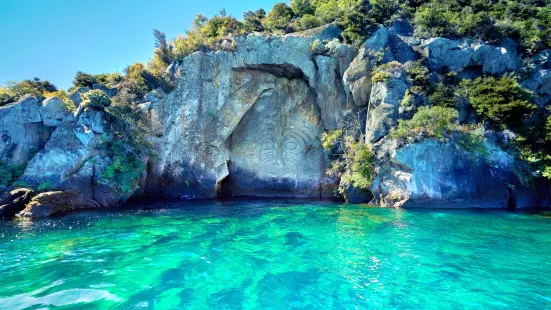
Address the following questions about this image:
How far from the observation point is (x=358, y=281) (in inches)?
239

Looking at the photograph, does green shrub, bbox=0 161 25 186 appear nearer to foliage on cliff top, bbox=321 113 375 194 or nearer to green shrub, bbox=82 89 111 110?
green shrub, bbox=82 89 111 110

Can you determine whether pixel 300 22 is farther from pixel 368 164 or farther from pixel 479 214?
pixel 479 214

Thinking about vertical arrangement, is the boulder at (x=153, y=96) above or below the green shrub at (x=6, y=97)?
above

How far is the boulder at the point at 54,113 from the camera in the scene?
51.3 feet

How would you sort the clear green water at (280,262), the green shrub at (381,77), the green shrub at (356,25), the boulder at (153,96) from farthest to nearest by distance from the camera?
the green shrub at (356,25) → the boulder at (153,96) → the green shrub at (381,77) → the clear green water at (280,262)

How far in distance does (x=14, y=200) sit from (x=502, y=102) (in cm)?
2405

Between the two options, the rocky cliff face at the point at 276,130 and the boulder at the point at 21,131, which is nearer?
the rocky cliff face at the point at 276,130

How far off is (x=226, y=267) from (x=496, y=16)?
1033 inches

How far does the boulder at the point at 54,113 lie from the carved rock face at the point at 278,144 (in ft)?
30.3

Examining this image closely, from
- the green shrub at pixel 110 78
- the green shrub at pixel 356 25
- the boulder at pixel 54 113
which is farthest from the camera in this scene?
the green shrub at pixel 110 78

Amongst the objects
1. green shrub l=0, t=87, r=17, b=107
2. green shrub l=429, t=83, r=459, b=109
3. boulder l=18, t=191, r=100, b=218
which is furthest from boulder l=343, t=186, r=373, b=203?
green shrub l=0, t=87, r=17, b=107

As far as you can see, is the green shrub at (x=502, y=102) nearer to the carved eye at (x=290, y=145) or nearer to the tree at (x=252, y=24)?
the carved eye at (x=290, y=145)

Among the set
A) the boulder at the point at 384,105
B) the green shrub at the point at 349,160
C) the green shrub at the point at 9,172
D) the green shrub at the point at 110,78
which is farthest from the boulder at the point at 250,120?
the green shrub at the point at 9,172

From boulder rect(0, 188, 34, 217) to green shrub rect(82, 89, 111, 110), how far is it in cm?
494
